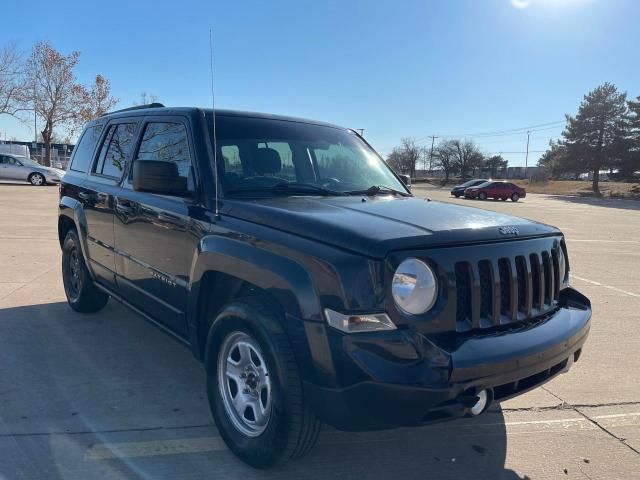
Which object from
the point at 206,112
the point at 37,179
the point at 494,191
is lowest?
the point at 494,191

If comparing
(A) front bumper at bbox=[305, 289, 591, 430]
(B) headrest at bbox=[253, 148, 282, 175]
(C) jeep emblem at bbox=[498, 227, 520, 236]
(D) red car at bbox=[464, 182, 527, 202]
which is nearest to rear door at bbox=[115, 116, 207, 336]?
(B) headrest at bbox=[253, 148, 282, 175]

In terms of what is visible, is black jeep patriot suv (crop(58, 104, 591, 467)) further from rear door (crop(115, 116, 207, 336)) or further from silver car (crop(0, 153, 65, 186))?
silver car (crop(0, 153, 65, 186))

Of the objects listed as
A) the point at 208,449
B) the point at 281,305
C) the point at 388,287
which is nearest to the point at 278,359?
the point at 281,305

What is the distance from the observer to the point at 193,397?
3684 mm

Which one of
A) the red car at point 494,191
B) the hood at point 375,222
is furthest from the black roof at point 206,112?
the red car at point 494,191

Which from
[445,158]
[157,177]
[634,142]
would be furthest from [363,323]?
[445,158]

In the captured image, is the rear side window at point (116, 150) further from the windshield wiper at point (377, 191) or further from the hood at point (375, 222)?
the windshield wiper at point (377, 191)

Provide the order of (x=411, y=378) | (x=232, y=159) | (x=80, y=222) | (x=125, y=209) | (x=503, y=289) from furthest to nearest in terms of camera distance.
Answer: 1. (x=80, y=222)
2. (x=125, y=209)
3. (x=232, y=159)
4. (x=503, y=289)
5. (x=411, y=378)

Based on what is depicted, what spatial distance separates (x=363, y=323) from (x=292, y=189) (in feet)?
4.57

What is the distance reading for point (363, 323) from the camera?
2.30m

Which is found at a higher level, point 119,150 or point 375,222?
point 119,150

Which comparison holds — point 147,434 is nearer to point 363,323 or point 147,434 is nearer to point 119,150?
point 363,323

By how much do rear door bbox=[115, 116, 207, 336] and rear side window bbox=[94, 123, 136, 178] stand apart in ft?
0.80

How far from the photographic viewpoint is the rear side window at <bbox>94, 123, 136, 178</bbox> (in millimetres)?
4309
